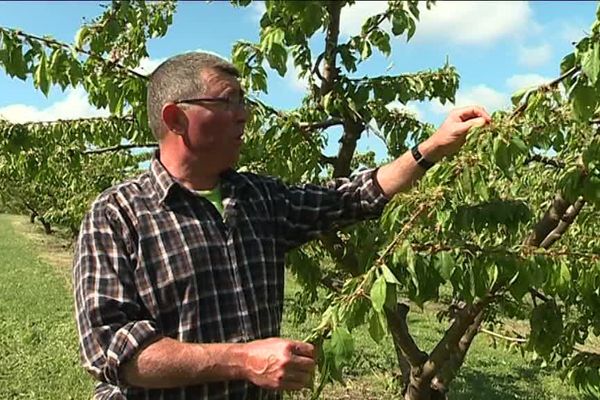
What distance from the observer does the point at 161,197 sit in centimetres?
226

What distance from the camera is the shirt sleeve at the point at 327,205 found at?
8.63 ft

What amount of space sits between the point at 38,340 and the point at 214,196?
845 cm

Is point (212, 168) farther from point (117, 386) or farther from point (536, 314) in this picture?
point (536, 314)

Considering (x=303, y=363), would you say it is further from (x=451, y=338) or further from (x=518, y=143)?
(x=451, y=338)

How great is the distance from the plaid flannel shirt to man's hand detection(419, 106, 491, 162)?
59 centimetres

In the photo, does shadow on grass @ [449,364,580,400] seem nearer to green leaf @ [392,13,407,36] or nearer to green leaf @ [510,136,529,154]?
green leaf @ [392,13,407,36]

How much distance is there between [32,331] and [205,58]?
9.15 meters

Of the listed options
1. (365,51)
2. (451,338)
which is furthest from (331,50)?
(451,338)

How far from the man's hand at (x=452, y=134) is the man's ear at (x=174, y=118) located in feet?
2.53

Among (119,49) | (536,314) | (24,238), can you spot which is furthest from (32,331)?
(24,238)

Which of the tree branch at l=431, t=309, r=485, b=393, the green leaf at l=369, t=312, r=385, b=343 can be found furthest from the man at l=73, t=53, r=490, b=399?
the tree branch at l=431, t=309, r=485, b=393

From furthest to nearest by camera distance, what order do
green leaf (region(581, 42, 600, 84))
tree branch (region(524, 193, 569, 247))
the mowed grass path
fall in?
the mowed grass path → tree branch (region(524, 193, 569, 247)) → green leaf (region(581, 42, 600, 84))

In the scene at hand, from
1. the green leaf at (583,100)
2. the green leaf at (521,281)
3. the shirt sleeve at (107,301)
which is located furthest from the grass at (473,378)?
the green leaf at (583,100)

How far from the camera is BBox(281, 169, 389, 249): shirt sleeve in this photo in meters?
2.63
